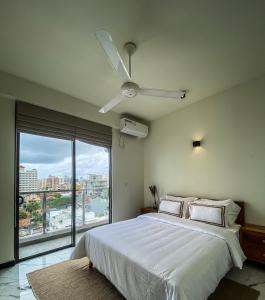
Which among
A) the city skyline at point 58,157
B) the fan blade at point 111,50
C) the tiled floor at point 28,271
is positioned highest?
the fan blade at point 111,50

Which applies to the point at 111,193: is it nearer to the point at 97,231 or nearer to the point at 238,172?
the point at 97,231

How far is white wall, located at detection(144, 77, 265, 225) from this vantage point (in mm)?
2980

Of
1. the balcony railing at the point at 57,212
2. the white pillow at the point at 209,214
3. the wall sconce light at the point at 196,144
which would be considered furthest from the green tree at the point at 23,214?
the wall sconce light at the point at 196,144

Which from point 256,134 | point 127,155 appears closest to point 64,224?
point 127,155

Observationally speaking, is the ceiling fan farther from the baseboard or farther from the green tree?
the baseboard

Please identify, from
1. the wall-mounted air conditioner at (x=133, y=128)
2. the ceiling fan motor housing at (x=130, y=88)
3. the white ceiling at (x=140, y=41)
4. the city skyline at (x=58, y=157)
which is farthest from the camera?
the wall-mounted air conditioner at (x=133, y=128)

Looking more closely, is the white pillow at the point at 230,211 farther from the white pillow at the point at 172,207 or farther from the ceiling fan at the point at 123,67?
the ceiling fan at the point at 123,67

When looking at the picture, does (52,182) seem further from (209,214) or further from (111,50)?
(209,214)

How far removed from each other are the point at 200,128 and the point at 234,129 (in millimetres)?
627

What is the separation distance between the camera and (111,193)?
403 centimetres

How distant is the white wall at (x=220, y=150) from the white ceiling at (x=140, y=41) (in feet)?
1.46

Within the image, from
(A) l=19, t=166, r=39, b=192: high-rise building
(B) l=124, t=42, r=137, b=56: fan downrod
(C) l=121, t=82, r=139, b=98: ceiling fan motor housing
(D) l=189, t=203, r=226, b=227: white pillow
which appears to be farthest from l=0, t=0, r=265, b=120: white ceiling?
(D) l=189, t=203, r=226, b=227: white pillow

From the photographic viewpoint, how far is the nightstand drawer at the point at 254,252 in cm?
253

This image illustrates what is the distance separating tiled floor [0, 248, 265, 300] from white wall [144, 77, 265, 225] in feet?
2.41
